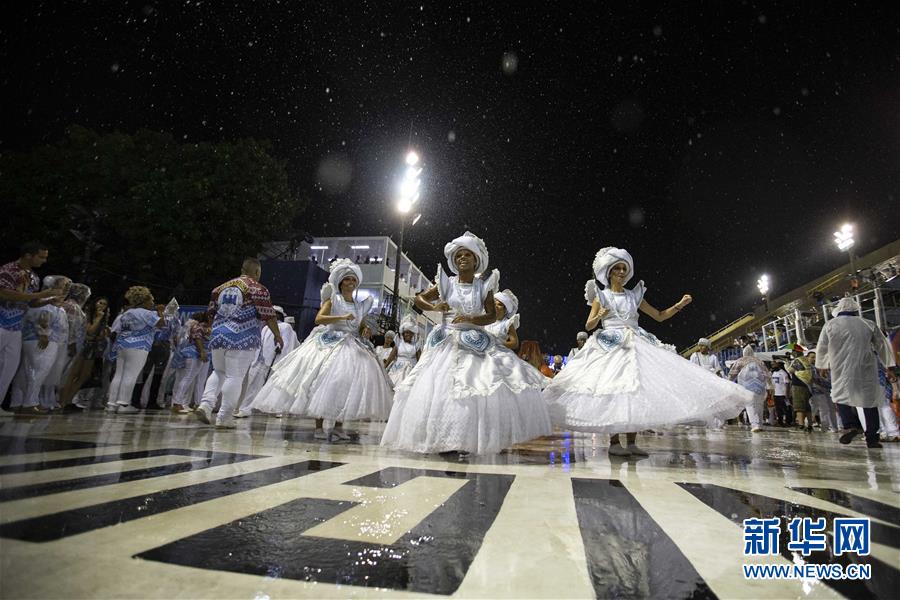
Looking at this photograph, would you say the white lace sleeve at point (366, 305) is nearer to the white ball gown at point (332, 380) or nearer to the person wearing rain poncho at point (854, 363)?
the white ball gown at point (332, 380)

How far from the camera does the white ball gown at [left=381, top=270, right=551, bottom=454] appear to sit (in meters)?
3.74

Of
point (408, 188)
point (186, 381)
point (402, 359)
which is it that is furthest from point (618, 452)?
point (408, 188)

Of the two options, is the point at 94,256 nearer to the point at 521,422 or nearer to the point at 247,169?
the point at 247,169

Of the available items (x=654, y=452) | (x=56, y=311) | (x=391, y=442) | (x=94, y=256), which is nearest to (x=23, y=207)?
(x=94, y=256)

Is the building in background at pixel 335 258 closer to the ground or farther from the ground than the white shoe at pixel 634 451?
farther from the ground

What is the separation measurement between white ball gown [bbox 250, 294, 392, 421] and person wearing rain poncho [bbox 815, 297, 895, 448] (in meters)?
6.33

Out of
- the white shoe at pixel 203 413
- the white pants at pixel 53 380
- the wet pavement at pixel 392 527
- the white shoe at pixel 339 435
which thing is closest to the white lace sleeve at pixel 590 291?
the wet pavement at pixel 392 527

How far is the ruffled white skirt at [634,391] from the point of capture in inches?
163

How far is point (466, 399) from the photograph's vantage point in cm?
384

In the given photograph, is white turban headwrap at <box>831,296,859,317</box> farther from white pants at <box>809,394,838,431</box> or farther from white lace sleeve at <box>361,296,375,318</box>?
white lace sleeve at <box>361,296,375,318</box>

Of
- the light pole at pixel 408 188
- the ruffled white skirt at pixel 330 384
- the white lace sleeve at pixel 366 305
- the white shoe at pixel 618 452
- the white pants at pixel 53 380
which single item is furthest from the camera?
the light pole at pixel 408 188

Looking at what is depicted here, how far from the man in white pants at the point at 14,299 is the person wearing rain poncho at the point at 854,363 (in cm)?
1054

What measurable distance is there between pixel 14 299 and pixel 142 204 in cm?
1649

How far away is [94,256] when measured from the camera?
2017 centimetres
